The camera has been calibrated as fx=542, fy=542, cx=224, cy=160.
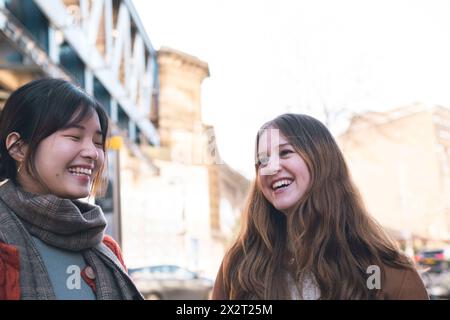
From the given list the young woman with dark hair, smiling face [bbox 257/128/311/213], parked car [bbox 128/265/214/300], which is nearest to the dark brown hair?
the young woman with dark hair

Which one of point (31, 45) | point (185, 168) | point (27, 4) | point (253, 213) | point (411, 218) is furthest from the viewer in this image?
point (411, 218)

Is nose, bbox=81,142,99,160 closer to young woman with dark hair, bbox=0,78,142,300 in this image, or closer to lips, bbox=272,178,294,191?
young woman with dark hair, bbox=0,78,142,300

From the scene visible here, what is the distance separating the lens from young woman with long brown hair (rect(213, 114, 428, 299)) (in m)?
1.29

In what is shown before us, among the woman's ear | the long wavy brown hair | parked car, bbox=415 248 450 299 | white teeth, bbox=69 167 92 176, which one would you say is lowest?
parked car, bbox=415 248 450 299

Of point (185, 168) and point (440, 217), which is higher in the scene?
point (185, 168)

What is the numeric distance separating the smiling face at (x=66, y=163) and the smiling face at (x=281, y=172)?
415 mm

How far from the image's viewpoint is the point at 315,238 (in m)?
1.35

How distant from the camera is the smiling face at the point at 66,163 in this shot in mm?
1189

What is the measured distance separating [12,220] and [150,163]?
283 inches

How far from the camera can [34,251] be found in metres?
1.13

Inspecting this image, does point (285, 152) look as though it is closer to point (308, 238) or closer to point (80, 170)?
A: point (308, 238)

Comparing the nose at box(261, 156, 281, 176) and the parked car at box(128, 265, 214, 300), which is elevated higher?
the nose at box(261, 156, 281, 176)

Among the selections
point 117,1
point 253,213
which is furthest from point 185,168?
point 253,213
